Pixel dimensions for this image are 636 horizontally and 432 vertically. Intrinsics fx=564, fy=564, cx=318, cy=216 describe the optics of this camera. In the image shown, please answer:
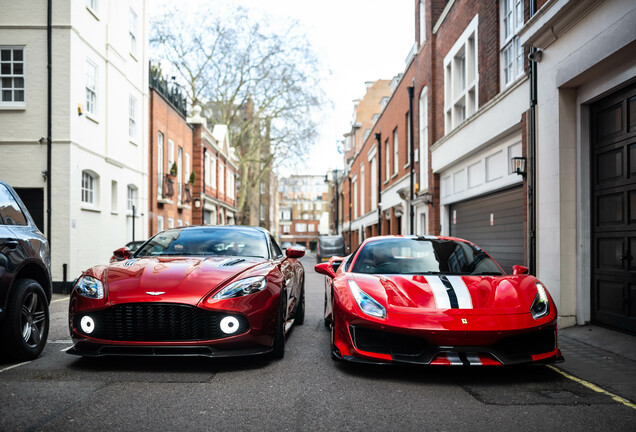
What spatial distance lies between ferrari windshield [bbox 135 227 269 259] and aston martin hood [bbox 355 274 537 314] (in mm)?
1582

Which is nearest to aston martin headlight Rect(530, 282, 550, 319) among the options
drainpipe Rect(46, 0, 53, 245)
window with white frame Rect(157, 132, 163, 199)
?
drainpipe Rect(46, 0, 53, 245)

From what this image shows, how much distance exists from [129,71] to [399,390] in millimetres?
18705

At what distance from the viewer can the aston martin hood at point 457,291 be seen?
483cm

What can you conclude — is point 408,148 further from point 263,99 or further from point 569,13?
point 263,99

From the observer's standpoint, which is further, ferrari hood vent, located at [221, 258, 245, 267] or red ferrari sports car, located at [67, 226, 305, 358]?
ferrari hood vent, located at [221, 258, 245, 267]

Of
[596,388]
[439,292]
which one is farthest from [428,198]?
[596,388]

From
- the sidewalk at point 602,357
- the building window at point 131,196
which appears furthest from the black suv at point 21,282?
the building window at point 131,196

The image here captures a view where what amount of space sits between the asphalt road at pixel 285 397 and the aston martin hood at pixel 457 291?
24.2 inches

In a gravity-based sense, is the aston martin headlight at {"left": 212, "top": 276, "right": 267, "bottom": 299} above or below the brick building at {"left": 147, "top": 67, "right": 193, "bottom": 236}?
below

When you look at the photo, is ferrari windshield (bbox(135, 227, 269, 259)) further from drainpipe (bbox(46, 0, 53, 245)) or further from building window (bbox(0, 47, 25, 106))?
building window (bbox(0, 47, 25, 106))

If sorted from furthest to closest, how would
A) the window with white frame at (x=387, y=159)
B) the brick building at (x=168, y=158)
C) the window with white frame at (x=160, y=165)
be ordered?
the window with white frame at (x=387, y=159)
the window with white frame at (x=160, y=165)
the brick building at (x=168, y=158)

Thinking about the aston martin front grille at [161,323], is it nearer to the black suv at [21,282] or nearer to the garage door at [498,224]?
the black suv at [21,282]

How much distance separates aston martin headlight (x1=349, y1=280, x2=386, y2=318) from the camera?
4.81 m

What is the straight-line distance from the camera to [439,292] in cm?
502
